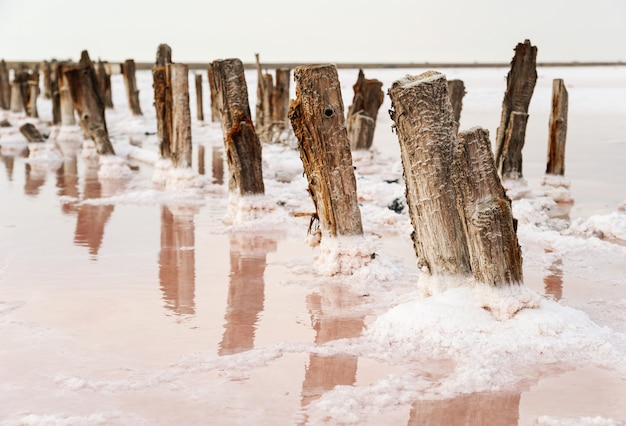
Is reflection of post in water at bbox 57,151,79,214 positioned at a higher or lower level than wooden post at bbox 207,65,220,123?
lower

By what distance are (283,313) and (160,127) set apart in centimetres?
719

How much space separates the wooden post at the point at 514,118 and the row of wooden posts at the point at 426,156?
0.01 meters

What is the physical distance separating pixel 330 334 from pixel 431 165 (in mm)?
1346

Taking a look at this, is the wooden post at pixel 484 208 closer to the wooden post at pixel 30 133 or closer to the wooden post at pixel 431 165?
the wooden post at pixel 431 165

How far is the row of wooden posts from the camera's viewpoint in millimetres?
5391

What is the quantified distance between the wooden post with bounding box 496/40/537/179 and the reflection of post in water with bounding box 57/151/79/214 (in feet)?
18.7

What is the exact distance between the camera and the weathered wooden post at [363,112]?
51.1 ft

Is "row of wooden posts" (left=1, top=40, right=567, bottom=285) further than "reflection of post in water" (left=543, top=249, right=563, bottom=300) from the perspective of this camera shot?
No

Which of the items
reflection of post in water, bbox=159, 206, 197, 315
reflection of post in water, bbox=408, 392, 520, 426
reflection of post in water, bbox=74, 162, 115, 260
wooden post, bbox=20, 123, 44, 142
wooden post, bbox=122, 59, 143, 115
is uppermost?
wooden post, bbox=122, 59, 143, 115

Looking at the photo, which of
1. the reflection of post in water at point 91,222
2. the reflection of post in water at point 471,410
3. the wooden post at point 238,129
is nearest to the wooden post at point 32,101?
the reflection of post in water at point 91,222

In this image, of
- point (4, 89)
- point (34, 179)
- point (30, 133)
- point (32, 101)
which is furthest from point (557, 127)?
point (4, 89)

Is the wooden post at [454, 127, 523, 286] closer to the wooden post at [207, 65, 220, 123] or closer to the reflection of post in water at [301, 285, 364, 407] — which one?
the reflection of post in water at [301, 285, 364, 407]

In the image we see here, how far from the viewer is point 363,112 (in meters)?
16.2

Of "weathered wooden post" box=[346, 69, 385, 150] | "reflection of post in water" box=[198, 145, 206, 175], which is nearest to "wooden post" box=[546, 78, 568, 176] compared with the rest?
"weathered wooden post" box=[346, 69, 385, 150]
